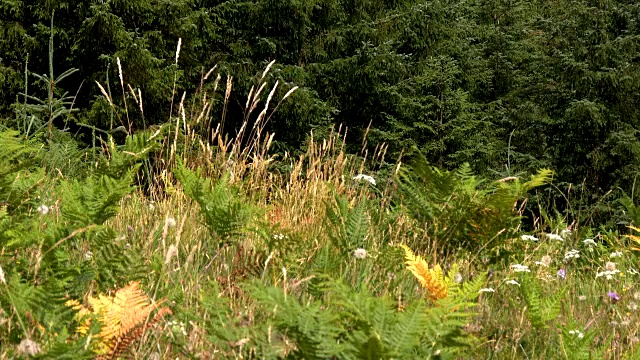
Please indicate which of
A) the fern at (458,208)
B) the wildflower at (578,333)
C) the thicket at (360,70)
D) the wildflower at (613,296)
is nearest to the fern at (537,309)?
the wildflower at (578,333)

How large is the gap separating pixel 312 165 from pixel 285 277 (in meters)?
2.22

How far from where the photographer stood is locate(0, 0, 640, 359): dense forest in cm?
195

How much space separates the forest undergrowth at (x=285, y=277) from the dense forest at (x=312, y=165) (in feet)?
0.04

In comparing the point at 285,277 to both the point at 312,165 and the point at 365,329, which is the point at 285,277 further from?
the point at 312,165

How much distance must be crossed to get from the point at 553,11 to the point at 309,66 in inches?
558

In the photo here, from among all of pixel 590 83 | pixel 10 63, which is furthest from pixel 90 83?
pixel 590 83

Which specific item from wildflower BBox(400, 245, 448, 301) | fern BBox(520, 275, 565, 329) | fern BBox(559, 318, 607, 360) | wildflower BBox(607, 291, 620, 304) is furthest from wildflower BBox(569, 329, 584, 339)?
wildflower BBox(607, 291, 620, 304)

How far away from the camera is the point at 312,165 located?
4070 millimetres

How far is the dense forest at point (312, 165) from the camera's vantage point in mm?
1953

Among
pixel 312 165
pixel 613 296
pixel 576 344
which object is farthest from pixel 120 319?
pixel 312 165

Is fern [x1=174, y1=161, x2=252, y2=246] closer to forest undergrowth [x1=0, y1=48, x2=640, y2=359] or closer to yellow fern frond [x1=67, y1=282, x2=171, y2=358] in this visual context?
forest undergrowth [x1=0, y1=48, x2=640, y2=359]

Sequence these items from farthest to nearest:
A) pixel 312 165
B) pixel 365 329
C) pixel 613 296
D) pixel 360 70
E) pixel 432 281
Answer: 1. pixel 360 70
2. pixel 312 165
3. pixel 613 296
4. pixel 432 281
5. pixel 365 329

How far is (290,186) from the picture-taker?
4.23 metres

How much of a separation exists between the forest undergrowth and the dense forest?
0.01m
